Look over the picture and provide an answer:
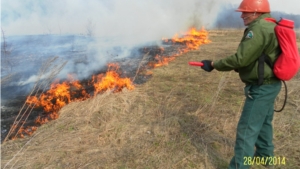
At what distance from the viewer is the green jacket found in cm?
230

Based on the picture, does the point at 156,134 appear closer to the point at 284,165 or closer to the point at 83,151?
the point at 83,151

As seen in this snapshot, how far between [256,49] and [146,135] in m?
2.30

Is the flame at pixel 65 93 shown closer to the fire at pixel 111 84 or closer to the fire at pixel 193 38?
the fire at pixel 111 84

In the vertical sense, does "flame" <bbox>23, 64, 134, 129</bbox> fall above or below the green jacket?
below

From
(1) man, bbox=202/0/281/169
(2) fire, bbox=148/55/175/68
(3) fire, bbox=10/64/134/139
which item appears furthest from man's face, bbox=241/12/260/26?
(2) fire, bbox=148/55/175/68

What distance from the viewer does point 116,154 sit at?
3.36m

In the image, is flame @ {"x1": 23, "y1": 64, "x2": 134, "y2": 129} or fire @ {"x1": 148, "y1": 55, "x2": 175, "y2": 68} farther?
fire @ {"x1": 148, "y1": 55, "x2": 175, "y2": 68}

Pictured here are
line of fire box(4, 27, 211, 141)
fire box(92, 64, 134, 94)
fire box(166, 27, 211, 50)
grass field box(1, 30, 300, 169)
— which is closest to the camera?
grass field box(1, 30, 300, 169)

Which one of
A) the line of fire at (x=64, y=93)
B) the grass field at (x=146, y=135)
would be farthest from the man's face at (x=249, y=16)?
the line of fire at (x=64, y=93)

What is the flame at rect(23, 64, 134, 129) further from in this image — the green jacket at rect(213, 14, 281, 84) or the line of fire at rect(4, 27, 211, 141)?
the green jacket at rect(213, 14, 281, 84)

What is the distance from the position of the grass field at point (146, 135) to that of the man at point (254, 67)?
0.77 m

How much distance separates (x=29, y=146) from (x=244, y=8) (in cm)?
355

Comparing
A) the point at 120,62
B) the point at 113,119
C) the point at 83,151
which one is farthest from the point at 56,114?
the point at 120,62

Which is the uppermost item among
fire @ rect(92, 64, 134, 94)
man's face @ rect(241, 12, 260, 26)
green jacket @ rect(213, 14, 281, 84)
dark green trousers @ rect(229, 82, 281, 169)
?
man's face @ rect(241, 12, 260, 26)
